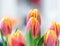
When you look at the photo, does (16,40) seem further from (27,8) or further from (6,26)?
(27,8)

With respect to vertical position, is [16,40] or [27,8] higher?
[27,8]

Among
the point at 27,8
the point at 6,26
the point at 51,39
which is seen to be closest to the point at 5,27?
the point at 6,26

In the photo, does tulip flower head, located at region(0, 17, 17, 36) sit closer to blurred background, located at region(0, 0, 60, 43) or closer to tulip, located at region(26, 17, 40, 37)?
tulip, located at region(26, 17, 40, 37)

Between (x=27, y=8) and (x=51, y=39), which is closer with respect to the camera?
(x=51, y=39)

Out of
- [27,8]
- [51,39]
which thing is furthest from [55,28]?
[27,8]

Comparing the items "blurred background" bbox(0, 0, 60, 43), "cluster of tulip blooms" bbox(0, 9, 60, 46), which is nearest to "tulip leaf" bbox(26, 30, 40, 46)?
"cluster of tulip blooms" bbox(0, 9, 60, 46)

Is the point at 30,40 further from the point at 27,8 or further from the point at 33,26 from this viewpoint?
the point at 27,8

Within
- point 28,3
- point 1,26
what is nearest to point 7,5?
point 28,3

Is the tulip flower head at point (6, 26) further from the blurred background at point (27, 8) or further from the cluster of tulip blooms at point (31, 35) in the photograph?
the blurred background at point (27, 8)
